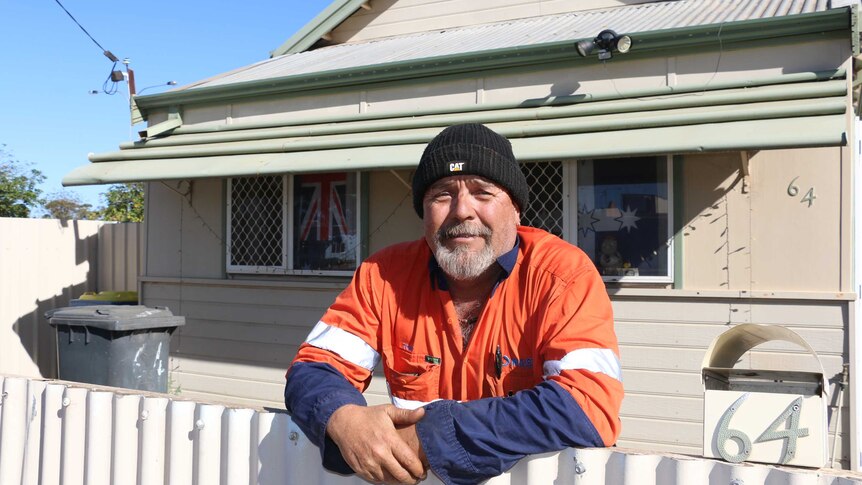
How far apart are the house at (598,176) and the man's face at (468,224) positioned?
7.83ft

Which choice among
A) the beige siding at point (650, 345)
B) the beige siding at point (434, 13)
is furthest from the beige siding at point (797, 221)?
the beige siding at point (434, 13)

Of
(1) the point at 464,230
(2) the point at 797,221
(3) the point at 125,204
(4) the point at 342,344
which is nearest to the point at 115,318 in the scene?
(4) the point at 342,344

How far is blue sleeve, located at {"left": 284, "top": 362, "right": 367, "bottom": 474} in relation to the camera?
1881 millimetres

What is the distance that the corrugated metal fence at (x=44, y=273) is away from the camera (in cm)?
754

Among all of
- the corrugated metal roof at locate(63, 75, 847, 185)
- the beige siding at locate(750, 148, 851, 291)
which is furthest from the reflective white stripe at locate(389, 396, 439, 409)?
the beige siding at locate(750, 148, 851, 291)

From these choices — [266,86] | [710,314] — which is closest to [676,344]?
[710,314]

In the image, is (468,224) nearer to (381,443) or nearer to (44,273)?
(381,443)

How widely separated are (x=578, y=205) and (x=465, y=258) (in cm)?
345

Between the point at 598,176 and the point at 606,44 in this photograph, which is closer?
the point at 606,44

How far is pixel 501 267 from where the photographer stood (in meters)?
2.15

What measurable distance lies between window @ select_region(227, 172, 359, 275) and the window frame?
1919mm

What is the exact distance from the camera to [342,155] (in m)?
5.39

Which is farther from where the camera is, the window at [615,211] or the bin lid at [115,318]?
the bin lid at [115,318]

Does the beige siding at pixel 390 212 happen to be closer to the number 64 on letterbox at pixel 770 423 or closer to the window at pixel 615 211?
the window at pixel 615 211
